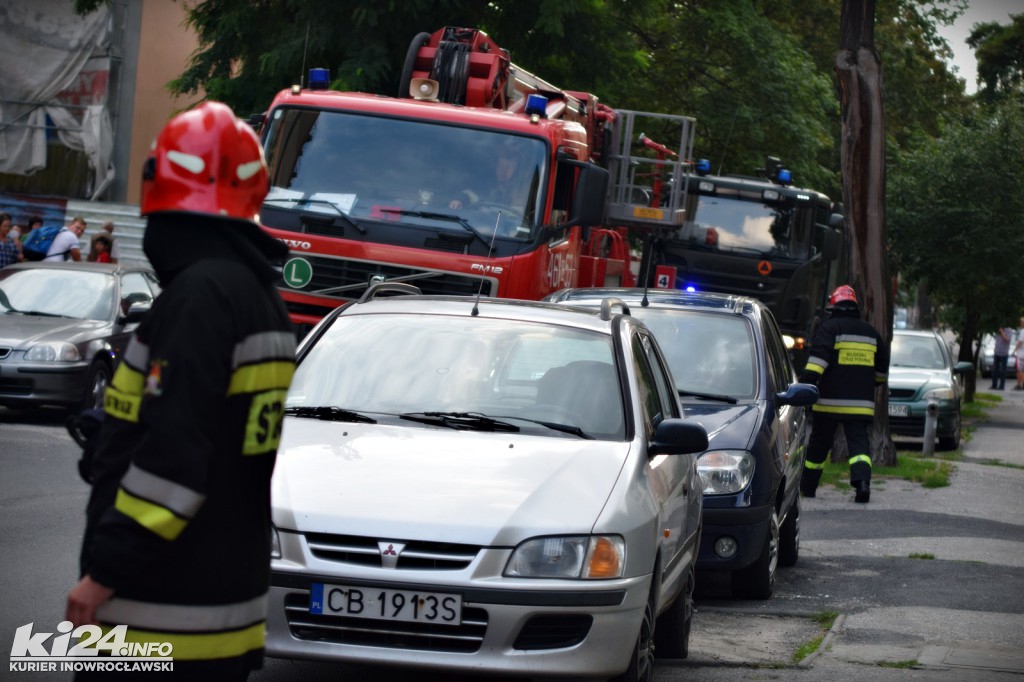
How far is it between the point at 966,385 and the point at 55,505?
1121 inches

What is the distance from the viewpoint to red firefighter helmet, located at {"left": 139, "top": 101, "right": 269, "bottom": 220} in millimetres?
3195

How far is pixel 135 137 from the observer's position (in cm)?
3353

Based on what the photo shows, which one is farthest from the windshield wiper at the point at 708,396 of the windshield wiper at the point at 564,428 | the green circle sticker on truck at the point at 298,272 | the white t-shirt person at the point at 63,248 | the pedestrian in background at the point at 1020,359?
the pedestrian in background at the point at 1020,359

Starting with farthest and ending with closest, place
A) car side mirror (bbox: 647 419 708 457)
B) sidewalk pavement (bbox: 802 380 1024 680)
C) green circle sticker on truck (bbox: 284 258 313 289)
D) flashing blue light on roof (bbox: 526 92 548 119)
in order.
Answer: flashing blue light on roof (bbox: 526 92 548 119) < green circle sticker on truck (bbox: 284 258 313 289) < sidewalk pavement (bbox: 802 380 1024 680) < car side mirror (bbox: 647 419 708 457)

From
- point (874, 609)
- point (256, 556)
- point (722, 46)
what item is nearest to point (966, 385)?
point (722, 46)

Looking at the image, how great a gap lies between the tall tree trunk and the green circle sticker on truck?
733 centimetres

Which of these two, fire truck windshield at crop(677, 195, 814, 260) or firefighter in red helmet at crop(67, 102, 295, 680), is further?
fire truck windshield at crop(677, 195, 814, 260)

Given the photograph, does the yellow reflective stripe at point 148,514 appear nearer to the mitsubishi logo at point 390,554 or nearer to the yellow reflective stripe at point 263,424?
the yellow reflective stripe at point 263,424

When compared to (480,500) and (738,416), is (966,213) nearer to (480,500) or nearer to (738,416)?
(738,416)

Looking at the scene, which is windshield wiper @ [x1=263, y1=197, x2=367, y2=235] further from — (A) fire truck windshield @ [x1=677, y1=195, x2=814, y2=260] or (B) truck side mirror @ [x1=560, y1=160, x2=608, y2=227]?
(A) fire truck windshield @ [x1=677, y1=195, x2=814, y2=260]

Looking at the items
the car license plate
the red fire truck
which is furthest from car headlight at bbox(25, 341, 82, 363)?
the car license plate

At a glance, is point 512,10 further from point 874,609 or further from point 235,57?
point 874,609

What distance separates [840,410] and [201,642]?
1117 centimetres

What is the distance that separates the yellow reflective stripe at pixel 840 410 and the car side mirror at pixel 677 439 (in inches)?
309
